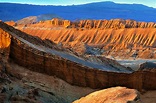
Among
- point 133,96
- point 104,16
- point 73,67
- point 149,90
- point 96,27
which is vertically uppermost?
point 133,96

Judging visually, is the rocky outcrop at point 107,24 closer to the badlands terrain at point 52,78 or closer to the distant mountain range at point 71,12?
the badlands terrain at point 52,78

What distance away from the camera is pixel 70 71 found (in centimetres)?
1559

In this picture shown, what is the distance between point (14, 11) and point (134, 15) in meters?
61.7

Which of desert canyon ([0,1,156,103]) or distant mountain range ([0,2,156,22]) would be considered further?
distant mountain range ([0,2,156,22])

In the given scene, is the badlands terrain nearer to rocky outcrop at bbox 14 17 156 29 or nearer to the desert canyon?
the desert canyon

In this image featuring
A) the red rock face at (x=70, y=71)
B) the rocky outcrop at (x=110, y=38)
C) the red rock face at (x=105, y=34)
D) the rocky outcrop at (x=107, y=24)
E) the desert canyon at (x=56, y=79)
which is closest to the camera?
the desert canyon at (x=56, y=79)

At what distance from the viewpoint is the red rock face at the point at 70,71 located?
14422 millimetres

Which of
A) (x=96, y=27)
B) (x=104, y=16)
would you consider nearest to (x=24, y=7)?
(x=104, y=16)

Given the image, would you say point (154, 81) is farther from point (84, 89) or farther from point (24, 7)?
point (24, 7)

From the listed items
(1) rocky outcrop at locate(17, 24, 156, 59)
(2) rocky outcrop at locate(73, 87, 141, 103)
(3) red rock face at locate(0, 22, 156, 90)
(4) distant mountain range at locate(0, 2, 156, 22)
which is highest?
(2) rocky outcrop at locate(73, 87, 141, 103)

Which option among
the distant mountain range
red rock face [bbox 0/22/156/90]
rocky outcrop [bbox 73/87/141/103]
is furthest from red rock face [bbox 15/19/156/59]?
the distant mountain range

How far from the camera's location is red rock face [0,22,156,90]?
14.4 metres

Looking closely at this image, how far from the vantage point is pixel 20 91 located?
11867mm

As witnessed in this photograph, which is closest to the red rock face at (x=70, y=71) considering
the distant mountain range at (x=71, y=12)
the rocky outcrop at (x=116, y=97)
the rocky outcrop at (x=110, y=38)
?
the rocky outcrop at (x=116, y=97)
